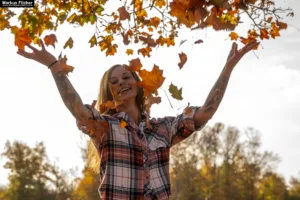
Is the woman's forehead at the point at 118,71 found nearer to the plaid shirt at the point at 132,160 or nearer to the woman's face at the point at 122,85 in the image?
the woman's face at the point at 122,85

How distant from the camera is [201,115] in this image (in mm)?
3984

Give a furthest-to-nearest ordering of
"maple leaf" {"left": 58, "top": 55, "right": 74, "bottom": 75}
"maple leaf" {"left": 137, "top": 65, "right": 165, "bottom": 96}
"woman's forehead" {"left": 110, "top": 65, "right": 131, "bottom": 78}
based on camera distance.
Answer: "woman's forehead" {"left": 110, "top": 65, "right": 131, "bottom": 78} → "maple leaf" {"left": 58, "top": 55, "right": 74, "bottom": 75} → "maple leaf" {"left": 137, "top": 65, "right": 165, "bottom": 96}

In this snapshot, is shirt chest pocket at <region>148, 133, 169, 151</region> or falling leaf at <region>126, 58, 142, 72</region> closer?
falling leaf at <region>126, 58, 142, 72</region>

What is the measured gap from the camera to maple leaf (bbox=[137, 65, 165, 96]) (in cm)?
325

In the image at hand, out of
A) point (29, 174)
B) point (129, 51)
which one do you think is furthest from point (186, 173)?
point (129, 51)

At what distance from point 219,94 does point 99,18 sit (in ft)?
5.62

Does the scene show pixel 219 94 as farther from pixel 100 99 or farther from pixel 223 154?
pixel 223 154

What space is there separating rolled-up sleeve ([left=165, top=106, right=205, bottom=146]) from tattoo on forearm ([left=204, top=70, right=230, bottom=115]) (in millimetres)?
169

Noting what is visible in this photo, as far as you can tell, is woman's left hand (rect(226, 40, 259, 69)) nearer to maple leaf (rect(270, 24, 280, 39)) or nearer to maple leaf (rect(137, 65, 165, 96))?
maple leaf (rect(270, 24, 280, 39))

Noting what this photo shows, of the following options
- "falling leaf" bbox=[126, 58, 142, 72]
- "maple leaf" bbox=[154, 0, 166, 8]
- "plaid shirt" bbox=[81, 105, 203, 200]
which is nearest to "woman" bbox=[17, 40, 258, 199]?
"plaid shirt" bbox=[81, 105, 203, 200]

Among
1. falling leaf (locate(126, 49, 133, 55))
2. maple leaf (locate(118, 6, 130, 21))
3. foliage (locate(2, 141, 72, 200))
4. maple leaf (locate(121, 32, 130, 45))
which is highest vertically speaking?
foliage (locate(2, 141, 72, 200))

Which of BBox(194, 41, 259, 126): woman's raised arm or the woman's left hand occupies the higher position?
the woman's left hand

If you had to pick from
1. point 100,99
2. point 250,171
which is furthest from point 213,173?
point 100,99

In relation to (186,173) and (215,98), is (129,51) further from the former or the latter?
(186,173)
